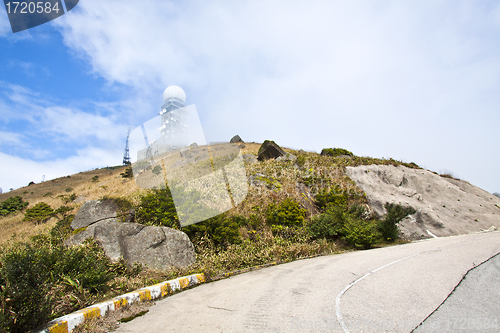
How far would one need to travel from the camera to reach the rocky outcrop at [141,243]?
23.7ft

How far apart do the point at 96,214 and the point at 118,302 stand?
5.95 metres

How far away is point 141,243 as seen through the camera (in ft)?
24.1

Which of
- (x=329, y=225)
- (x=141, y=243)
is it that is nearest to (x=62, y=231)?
(x=141, y=243)

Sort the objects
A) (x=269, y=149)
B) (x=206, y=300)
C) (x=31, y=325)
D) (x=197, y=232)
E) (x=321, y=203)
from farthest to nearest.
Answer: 1. (x=269, y=149)
2. (x=321, y=203)
3. (x=197, y=232)
4. (x=206, y=300)
5. (x=31, y=325)

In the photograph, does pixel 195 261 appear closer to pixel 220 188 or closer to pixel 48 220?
pixel 220 188

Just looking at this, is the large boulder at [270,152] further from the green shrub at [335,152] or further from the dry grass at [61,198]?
the dry grass at [61,198]

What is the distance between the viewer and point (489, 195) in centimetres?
2512

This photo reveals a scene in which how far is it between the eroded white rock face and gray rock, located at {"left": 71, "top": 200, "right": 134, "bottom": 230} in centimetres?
1614

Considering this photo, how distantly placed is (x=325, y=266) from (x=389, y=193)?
1465 cm

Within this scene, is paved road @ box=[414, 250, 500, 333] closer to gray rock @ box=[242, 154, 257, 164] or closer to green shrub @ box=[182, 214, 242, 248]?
green shrub @ box=[182, 214, 242, 248]

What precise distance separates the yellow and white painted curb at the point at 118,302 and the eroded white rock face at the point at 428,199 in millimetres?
14348

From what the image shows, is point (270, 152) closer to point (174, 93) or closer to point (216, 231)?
point (216, 231)

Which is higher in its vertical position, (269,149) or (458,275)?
(269,149)

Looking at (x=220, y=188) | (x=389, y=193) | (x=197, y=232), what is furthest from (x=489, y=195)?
(x=197, y=232)
